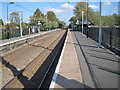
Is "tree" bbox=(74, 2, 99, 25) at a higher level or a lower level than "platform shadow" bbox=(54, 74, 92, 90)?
higher

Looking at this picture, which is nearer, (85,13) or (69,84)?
(69,84)

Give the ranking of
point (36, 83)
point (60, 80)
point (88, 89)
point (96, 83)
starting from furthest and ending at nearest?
point (36, 83) < point (60, 80) < point (96, 83) < point (88, 89)

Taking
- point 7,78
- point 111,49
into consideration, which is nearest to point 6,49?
point 7,78

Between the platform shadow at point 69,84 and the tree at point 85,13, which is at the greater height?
the tree at point 85,13

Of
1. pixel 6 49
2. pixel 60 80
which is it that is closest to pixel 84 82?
pixel 60 80

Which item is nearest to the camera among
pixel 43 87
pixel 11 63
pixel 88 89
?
pixel 88 89

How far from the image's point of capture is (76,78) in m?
6.23

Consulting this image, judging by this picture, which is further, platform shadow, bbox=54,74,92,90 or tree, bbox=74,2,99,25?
tree, bbox=74,2,99,25

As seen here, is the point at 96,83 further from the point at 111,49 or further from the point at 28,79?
the point at 111,49

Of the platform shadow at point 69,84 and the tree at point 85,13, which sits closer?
the platform shadow at point 69,84

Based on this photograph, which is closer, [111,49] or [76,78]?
[76,78]

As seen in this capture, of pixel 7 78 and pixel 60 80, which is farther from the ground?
pixel 60 80

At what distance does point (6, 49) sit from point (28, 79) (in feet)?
30.8

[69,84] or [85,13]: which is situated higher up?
[85,13]
